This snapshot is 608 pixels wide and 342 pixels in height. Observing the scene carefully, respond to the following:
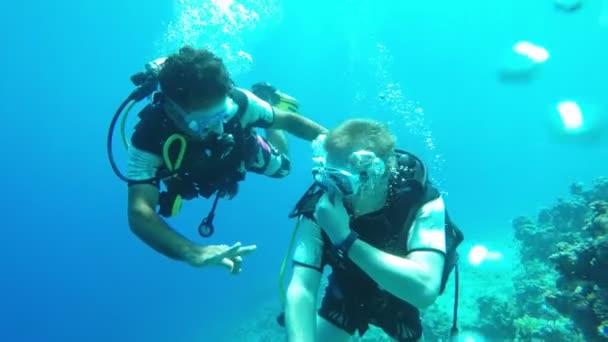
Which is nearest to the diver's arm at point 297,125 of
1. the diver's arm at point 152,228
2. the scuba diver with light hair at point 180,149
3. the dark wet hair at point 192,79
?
the scuba diver with light hair at point 180,149

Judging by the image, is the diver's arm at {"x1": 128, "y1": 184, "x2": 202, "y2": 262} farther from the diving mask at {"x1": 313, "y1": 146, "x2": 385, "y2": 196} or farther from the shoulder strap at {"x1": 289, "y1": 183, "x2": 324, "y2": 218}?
the diving mask at {"x1": 313, "y1": 146, "x2": 385, "y2": 196}

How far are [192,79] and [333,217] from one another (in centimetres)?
243

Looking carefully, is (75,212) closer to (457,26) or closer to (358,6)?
(358,6)

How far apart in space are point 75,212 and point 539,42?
5094 inches

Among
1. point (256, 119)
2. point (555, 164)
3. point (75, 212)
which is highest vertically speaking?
point (555, 164)

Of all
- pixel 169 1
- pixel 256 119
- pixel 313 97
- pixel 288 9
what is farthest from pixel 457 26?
pixel 256 119

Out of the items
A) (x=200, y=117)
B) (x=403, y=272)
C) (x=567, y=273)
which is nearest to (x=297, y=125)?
(x=200, y=117)

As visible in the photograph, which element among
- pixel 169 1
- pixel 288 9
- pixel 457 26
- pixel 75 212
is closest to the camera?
pixel 169 1

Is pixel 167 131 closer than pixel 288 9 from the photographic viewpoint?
Yes

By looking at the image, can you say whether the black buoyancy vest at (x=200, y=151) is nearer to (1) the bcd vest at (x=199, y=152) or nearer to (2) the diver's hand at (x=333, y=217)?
(1) the bcd vest at (x=199, y=152)

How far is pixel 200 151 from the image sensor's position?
524cm

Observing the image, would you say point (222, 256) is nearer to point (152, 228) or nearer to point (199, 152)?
point (152, 228)

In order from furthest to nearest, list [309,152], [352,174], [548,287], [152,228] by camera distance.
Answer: [309,152] < [548,287] < [152,228] < [352,174]

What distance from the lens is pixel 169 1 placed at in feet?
228
